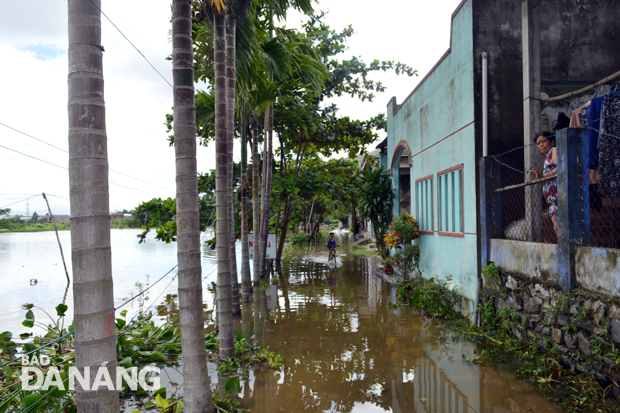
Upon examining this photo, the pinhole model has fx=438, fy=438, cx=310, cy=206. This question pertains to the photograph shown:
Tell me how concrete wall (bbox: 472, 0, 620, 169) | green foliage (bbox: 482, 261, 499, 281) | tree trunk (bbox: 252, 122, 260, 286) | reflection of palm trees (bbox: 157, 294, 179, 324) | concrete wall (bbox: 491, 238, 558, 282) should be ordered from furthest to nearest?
1. tree trunk (bbox: 252, 122, 260, 286)
2. reflection of palm trees (bbox: 157, 294, 179, 324)
3. concrete wall (bbox: 472, 0, 620, 169)
4. green foliage (bbox: 482, 261, 499, 281)
5. concrete wall (bbox: 491, 238, 558, 282)

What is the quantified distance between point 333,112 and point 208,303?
28.9 feet

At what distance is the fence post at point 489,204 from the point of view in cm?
799

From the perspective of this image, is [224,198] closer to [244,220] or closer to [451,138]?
[244,220]

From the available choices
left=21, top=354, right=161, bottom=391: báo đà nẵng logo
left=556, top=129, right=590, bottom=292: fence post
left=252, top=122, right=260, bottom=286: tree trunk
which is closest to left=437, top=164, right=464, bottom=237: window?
left=556, top=129, right=590, bottom=292: fence post

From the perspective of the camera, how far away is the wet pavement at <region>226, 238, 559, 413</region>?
17.3 feet

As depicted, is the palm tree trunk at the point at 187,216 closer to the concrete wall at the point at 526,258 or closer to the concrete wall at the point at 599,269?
the concrete wall at the point at 599,269

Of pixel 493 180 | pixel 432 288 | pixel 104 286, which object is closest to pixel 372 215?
pixel 432 288

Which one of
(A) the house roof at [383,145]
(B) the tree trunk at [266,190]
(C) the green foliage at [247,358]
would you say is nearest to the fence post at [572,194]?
(C) the green foliage at [247,358]

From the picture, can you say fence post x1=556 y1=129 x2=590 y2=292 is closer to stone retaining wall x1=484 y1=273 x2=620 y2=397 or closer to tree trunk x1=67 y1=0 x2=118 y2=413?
stone retaining wall x1=484 y1=273 x2=620 y2=397

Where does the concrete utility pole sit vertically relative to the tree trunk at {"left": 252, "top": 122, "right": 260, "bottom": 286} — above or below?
above

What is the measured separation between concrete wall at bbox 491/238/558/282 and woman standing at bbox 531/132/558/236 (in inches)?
15.4

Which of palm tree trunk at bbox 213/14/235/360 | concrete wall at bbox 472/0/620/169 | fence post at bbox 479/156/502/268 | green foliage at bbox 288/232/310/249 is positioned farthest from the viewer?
green foliage at bbox 288/232/310/249

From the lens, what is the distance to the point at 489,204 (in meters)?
8.07

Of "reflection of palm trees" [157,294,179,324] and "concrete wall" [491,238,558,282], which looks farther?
"reflection of palm trees" [157,294,179,324]
